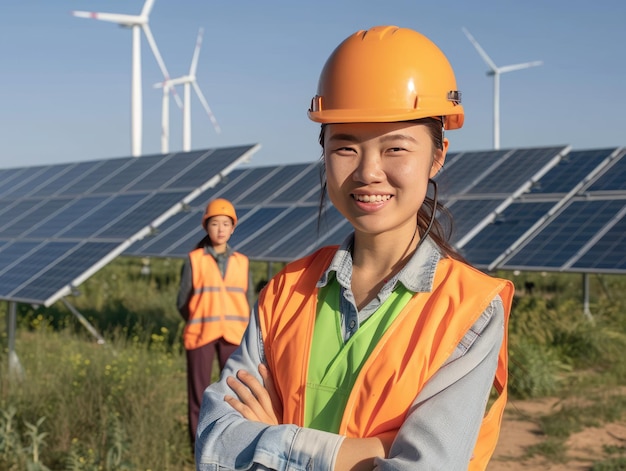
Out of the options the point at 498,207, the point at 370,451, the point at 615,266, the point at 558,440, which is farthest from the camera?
the point at 498,207

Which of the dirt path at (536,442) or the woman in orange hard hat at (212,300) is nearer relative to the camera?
the woman in orange hard hat at (212,300)

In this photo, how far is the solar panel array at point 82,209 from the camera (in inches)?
386

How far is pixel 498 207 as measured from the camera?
11.9 m

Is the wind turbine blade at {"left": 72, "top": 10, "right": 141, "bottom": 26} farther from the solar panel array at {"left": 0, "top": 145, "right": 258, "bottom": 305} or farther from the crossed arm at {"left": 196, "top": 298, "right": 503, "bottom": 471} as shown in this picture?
the crossed arm at {"left": 196, "top": 298, "right": 503, "bottom": 471}

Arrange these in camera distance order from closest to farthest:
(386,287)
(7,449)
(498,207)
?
(386,287) < (7,449) < (498,207)

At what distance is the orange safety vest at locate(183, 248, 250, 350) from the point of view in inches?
276

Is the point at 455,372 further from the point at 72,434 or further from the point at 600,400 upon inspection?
the point at 600,400

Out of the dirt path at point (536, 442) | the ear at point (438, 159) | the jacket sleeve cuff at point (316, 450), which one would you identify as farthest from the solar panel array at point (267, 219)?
the jacket sleeve cuff at point (316, 450)

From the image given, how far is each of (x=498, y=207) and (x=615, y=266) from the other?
2.25 m

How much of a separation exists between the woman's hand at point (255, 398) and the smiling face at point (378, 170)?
0.42 meters

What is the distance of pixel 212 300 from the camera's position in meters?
7.07

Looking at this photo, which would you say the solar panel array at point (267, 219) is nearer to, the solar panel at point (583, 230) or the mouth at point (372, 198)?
the solar panel at point (583, 230)

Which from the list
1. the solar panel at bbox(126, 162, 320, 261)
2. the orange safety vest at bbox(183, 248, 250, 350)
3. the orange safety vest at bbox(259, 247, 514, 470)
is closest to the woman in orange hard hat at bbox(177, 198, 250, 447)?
the orange safety vest at bbox(183, 248, 250, 350)

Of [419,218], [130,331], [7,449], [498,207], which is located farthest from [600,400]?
[419,218]
